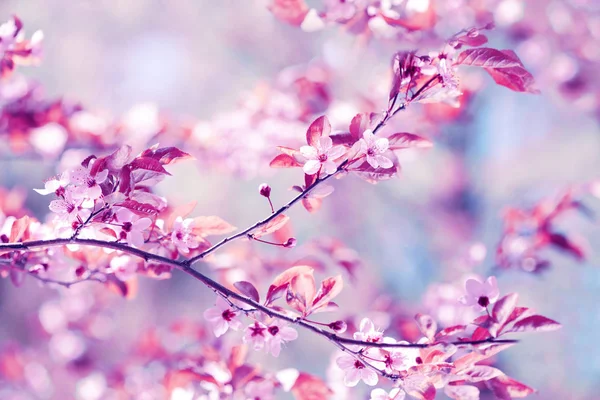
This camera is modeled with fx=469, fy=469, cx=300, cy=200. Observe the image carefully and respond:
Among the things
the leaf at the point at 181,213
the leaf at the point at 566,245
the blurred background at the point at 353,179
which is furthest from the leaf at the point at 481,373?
the blurred background at the point at 353,179

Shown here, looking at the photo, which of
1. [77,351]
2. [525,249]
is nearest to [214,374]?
[525,249]

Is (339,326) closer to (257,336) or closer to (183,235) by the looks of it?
(257,336)

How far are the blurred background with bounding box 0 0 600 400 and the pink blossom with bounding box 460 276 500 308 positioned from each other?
1.44m

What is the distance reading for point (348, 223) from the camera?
3293 mm

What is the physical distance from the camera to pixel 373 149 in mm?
646

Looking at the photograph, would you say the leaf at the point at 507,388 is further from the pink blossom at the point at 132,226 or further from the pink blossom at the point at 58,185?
the pink blossom at the point at 58,185

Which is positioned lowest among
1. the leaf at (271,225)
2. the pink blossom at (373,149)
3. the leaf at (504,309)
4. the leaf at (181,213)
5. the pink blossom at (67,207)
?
the leaf at (504,309)

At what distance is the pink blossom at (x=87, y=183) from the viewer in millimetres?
635

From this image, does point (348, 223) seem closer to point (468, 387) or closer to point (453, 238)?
point (453, 238)

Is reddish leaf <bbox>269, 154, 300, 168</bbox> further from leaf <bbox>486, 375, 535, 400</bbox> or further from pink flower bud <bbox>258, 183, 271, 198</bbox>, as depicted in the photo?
leaf <bbox>486, 375, 535, 400</bbox>

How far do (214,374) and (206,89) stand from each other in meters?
2.72

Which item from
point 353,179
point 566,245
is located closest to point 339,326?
point 566,245

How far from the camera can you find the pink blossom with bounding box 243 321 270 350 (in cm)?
71

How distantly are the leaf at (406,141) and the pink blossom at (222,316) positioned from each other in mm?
345
